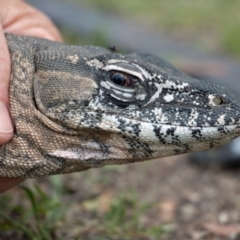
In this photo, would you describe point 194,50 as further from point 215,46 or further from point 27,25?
point 27,25

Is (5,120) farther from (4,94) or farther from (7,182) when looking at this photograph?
(7,182)

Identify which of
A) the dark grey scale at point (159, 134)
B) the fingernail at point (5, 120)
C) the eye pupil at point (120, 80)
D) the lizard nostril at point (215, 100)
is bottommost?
the fingernail at point (5, 120)

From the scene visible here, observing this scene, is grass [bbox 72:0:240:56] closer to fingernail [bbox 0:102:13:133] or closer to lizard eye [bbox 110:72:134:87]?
lizard eye [bbox 110:72:134:87]

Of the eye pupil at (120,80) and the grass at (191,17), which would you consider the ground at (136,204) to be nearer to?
the eye pupil at (120,80)

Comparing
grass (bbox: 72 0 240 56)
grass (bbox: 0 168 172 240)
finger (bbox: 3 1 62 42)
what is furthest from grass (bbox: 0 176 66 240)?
grass (bbox: 72 0 240 56)

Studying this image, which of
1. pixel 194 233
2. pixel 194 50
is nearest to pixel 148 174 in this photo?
pixel 194 233

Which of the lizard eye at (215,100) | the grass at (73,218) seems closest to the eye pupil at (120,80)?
the lizard eye at (215,100)
